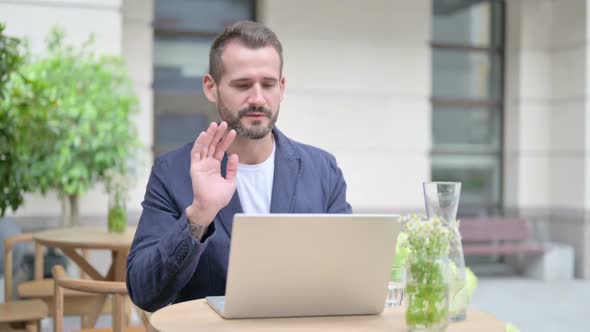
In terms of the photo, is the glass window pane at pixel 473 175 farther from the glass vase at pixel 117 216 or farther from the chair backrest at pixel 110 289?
the chair backrest at pixel 110 289

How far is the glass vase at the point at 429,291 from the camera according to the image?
1.80 metres

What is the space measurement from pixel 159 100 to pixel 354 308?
6301 mm

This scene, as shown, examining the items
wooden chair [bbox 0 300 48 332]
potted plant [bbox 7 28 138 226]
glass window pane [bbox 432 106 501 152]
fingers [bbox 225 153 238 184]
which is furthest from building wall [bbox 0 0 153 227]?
fingers [bbox 225 153 238 184]

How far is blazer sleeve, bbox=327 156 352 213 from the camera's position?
8.57 ft

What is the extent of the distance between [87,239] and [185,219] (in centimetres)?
259

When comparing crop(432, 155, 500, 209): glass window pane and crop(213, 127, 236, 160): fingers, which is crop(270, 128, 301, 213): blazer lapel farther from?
crop(432, 155, 500, 209): glass window pane

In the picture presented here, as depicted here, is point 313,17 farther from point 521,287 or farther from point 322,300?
point 322,300

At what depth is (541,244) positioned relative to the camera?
909 centimetres

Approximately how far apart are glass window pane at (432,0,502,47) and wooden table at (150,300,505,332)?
7469 mm

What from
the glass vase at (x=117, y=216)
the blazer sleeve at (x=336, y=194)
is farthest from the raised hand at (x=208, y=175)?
the glass vase at (x=117, y=216)

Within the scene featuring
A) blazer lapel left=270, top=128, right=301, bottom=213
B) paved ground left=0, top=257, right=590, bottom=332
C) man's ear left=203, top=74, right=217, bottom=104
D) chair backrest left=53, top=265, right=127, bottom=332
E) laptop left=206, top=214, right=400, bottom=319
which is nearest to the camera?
laptop left=206, top=214, right=400, bottom=319

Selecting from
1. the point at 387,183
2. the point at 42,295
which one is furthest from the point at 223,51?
the point at 387,183

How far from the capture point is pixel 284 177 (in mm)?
2504

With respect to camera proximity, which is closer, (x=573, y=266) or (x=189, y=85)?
(x=189, y=85)
